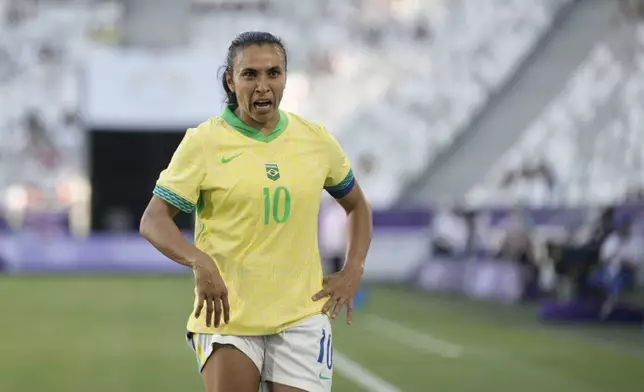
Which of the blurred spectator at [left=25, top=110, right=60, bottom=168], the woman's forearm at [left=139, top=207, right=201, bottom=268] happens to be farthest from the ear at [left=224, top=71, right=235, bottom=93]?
the blurred spectator at [left=25, top=110, right=60, bottom=168]

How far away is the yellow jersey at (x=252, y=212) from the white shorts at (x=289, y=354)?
0.04 metres

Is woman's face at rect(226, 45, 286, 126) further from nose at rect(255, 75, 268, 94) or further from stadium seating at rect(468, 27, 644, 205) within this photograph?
stadium seating at rect(468, 27, 644, 205)

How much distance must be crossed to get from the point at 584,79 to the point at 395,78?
586 centimetres

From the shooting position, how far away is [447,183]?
35281mm

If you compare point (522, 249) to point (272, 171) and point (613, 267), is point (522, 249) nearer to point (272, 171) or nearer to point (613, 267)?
point (613, 267)

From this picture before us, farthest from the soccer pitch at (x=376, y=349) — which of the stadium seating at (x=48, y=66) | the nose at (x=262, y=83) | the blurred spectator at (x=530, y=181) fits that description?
the stadium seating at (x=48, y=66)

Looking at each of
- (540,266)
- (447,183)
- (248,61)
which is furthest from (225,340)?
(447,183)

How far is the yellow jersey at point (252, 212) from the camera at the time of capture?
5.23 m

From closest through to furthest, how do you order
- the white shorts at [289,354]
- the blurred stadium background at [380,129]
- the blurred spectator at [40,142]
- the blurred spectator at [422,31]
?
1. the white shorts at [289,354]
2. the blurred stadium background at [380,129]
3. the blurred spectator at [40,142]
4. the blurred spectator at [422,31]

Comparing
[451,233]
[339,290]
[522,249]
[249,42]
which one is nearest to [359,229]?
[339,290]

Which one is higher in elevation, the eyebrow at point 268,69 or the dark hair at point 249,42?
the dark hair at point 249,42

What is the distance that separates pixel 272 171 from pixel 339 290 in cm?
58

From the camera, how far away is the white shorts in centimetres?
535

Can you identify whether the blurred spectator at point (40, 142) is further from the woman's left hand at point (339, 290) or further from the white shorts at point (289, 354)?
the white shorts at point (289, 354)
